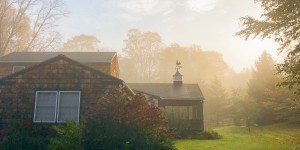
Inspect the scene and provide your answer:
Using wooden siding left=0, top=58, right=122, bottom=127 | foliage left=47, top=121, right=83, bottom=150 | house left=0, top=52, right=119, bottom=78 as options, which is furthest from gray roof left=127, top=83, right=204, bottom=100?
foliage left=47, top=121, right=83, bottom=150

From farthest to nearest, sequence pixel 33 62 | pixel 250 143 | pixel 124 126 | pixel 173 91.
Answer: pixel 173 91 < pixel 33 62 < pixel 250 143 < pixel 124 126

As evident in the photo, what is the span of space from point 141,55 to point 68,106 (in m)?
46.8

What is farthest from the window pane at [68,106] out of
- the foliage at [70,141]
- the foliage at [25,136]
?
the foliage at [70,141]

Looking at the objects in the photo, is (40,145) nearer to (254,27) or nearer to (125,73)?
(254,27)

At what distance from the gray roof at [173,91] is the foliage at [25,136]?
1750cm

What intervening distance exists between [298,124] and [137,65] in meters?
35.8

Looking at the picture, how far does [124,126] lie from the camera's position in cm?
1139

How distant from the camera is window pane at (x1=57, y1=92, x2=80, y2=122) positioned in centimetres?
1456

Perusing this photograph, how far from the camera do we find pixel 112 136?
11.1 metres

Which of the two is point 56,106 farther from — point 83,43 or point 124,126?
point 83,43

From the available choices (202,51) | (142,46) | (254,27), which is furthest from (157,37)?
(254,27)

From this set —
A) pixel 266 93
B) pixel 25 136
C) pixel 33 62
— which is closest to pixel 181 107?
pixel 266 93

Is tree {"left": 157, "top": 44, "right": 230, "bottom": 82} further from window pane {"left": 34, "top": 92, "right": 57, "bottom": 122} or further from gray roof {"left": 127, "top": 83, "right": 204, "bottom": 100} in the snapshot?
window pane {"left": 34, "top": 92, "right": 57, "bottom": 122}

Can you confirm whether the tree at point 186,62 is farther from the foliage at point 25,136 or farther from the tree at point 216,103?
the foliage at point 25,136
